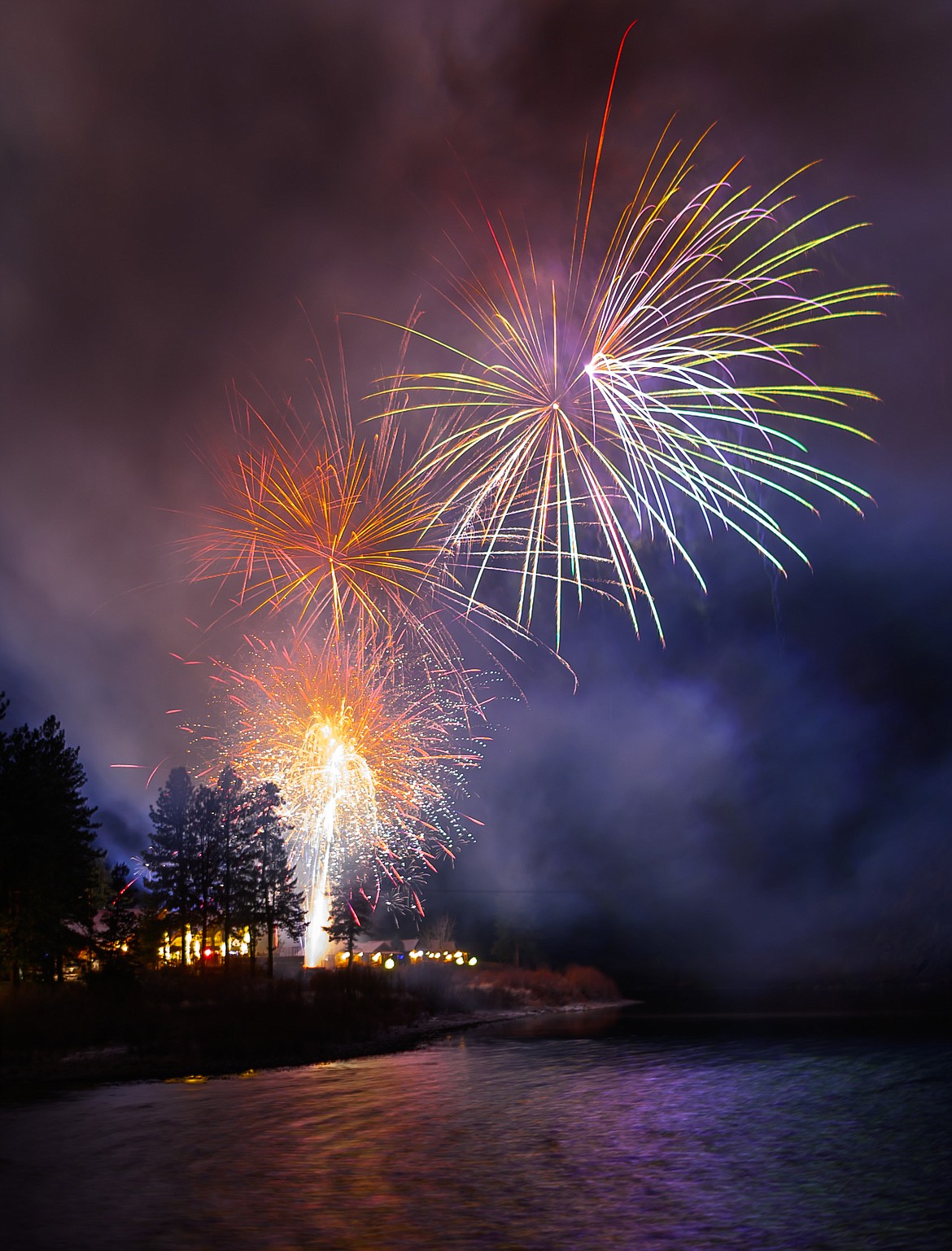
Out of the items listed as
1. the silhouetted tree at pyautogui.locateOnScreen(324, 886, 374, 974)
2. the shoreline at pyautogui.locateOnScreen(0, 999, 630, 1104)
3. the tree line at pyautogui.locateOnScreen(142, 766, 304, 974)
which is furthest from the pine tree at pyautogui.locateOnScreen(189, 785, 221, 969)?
the silhouetted tree at pyautogui.locateOnScreen(324, 886, 374, 974)

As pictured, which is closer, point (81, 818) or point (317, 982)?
point (81, 818)

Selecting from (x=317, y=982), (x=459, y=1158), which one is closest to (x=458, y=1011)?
(x=317, y=982)

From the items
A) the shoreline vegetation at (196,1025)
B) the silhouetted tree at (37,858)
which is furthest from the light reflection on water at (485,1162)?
the silhouetted tree at (37,858)

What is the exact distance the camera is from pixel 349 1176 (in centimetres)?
3200

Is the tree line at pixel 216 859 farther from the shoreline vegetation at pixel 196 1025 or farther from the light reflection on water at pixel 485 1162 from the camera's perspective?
the light reflection on water at pixel 485 1162

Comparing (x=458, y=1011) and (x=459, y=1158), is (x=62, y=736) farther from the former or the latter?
(x=458, y=1011)

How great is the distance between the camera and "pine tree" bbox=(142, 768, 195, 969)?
7750 centimetres

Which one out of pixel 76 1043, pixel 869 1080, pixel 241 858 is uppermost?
pixel 241 858

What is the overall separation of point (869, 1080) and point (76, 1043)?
139 ft

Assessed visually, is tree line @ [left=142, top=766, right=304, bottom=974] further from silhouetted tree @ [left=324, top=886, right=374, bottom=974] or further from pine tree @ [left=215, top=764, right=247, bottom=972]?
silhouetted tree @ [left=324, top=886, right=374, bottom=974]

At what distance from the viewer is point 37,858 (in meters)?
50.7

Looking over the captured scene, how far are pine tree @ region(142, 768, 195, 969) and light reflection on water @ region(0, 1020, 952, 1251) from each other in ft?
76.6

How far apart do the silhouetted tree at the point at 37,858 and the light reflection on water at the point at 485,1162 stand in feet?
30.8

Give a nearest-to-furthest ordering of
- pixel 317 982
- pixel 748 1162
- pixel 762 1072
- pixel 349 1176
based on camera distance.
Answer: pixel 349 1176
pixel 748 1162
pixel 762 1072
pixel 317 982
